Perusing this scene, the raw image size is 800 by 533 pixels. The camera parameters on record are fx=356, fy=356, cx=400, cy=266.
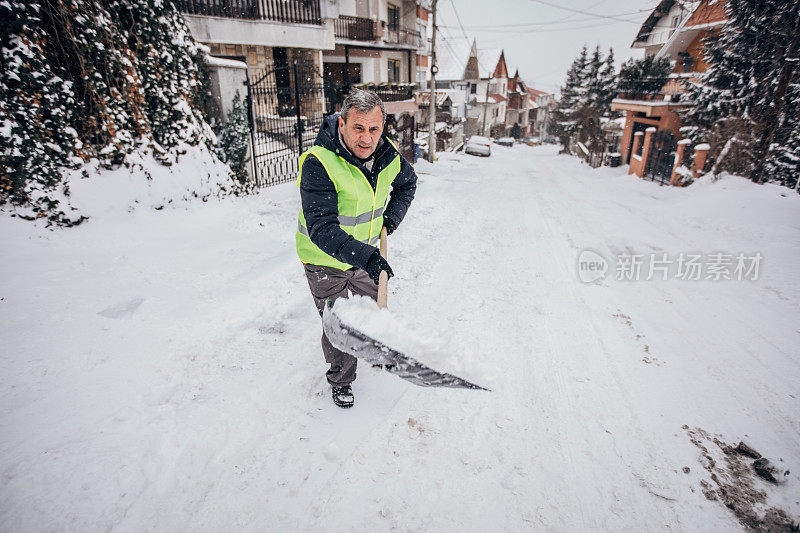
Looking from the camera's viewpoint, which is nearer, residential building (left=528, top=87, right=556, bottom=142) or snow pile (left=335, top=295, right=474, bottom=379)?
snow pile (left=335, top=295, right=474, bottom=379)

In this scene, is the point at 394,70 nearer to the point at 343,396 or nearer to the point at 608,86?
the point at 608,86

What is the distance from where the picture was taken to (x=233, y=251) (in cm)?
474

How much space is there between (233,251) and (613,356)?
4510 mm

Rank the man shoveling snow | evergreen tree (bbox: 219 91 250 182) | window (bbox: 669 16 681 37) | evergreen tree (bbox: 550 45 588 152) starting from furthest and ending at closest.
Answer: evergreen tree (bbox: 550 45 588 152) → window (bbox: 669 16 681 37) → evergreen tree (bbox: 219 91 250 182) → the man shoveling snow

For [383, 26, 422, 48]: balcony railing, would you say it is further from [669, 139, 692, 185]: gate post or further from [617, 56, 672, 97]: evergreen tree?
[669, 139, 692, 185]: gate post

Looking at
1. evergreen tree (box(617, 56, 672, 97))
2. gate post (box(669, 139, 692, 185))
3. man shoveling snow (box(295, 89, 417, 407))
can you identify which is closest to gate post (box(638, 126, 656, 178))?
gate post (box(669, 139, 692, 185))

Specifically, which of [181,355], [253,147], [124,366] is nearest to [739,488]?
[181,355]

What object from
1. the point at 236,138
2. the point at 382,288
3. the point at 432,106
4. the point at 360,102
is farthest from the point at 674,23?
the point at 382,288

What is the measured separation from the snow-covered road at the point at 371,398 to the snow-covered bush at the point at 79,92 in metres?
0.65

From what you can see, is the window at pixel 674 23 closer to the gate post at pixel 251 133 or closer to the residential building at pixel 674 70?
the residential building at pixel 674 70

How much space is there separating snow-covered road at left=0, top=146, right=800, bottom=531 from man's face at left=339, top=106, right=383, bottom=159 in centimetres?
115

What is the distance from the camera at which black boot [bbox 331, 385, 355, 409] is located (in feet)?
8.00

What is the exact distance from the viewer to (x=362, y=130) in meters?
2.06

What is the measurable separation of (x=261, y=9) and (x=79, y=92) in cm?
1037
